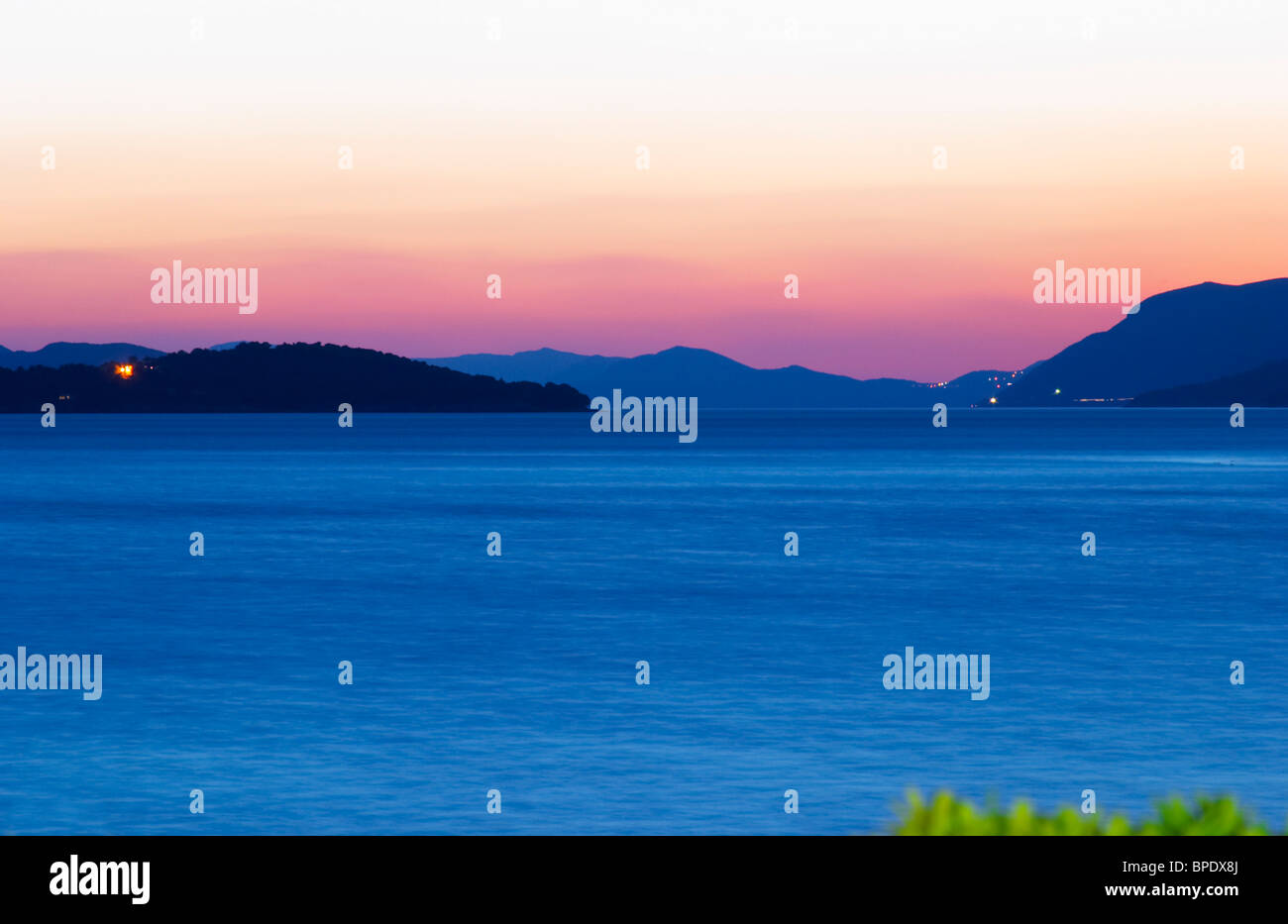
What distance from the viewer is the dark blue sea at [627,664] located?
977 inches

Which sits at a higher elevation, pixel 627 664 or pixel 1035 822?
pixel 1035 822

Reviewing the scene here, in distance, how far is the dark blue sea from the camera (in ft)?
81.5

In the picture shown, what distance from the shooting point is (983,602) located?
53.4m

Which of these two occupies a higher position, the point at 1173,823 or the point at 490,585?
the point at 1173,823

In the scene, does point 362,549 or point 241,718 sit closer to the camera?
point 241,718

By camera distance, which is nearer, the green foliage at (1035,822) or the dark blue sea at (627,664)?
the green foliage at (1035,822)

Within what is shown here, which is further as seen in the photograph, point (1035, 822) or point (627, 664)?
point (627, 664)

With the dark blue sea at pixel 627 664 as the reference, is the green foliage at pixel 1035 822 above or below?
above

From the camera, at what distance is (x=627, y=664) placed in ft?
128

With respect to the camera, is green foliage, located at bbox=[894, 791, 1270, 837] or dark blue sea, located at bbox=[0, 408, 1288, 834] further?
dark blue sea, located at bbox=[0, 408, 1288, 834]

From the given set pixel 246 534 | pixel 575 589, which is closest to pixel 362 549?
pixel 246 534

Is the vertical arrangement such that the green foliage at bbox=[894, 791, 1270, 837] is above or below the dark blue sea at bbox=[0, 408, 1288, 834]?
above

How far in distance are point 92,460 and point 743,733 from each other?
16375 centimetres
